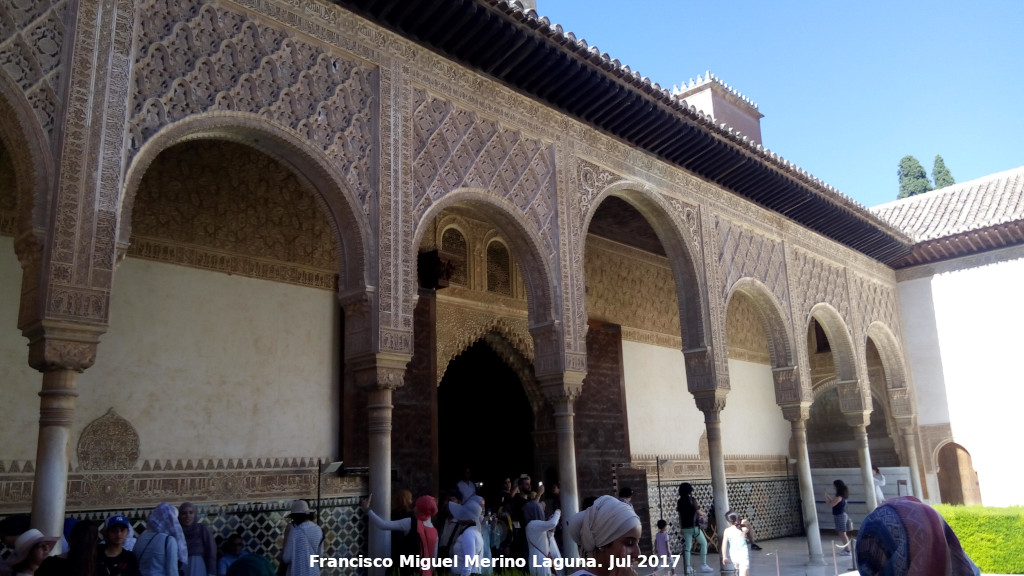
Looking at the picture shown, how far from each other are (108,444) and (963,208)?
16675 mm

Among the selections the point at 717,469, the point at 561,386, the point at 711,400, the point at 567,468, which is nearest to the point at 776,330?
the point at 711,400

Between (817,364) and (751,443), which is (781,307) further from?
(817,364)

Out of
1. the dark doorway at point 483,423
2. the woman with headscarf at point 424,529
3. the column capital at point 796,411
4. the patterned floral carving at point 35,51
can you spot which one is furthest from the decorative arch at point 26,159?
the column capital at point 796,411

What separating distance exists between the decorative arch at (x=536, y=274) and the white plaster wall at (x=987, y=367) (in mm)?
11168

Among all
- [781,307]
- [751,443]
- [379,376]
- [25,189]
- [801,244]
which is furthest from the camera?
[751,443]

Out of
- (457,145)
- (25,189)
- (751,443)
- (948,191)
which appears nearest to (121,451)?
(25,189)

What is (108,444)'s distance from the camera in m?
6.96

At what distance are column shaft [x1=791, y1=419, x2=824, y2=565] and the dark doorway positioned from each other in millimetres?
4071

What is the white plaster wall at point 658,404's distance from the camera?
13242mm

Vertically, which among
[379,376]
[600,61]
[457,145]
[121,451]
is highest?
[600,61]

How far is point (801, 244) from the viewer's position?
44.1 ft

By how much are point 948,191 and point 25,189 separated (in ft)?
62.4

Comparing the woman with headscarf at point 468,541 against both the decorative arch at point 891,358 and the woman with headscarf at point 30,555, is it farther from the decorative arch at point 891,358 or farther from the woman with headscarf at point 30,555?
the decorative arch at point 891,358

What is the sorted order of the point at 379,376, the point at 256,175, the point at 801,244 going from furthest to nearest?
the point at 801,244 < the point at 256,175 < the point at 379,376
